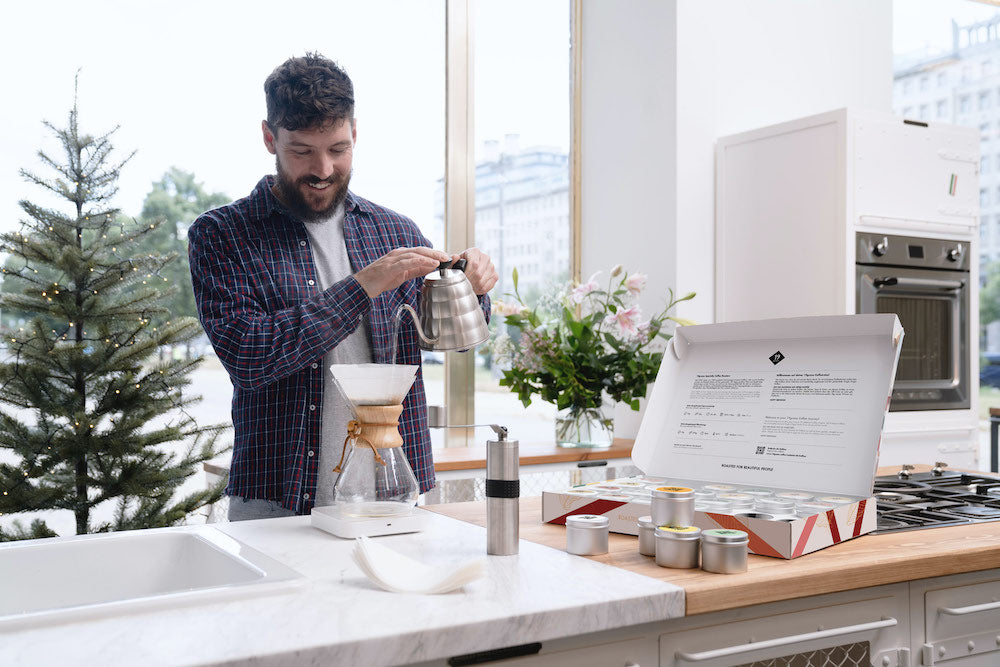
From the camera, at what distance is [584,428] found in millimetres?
3279

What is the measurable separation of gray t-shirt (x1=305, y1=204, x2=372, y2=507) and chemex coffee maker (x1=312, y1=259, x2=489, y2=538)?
333mm

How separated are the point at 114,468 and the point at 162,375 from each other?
0.34 metres

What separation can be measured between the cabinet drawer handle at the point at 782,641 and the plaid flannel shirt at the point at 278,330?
93 cm

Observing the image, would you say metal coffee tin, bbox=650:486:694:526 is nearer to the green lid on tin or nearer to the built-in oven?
the green lid on tin

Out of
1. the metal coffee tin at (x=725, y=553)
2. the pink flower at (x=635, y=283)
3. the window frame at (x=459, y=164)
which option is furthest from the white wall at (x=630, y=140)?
the metal coffee tin at (x=725, y=553)

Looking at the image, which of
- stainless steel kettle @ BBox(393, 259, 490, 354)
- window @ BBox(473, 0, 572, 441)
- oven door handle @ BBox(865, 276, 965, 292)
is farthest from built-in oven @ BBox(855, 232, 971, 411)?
stainless steel kettle @ BBox(393, 259, 490, 354)

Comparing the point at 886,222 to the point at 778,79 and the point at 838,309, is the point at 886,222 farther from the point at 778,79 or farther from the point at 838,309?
the point at 778,79

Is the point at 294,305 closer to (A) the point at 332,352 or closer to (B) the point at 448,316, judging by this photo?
(A) the point at 332,352

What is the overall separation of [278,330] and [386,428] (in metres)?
0.50

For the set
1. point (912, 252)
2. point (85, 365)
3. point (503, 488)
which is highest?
point (912, 252)

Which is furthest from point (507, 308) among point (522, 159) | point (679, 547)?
point (679, 547)

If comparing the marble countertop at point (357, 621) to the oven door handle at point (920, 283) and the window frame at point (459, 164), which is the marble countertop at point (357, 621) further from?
the window frame at point (459, 164)

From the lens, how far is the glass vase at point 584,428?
3.26 m

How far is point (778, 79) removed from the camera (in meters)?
3.76
